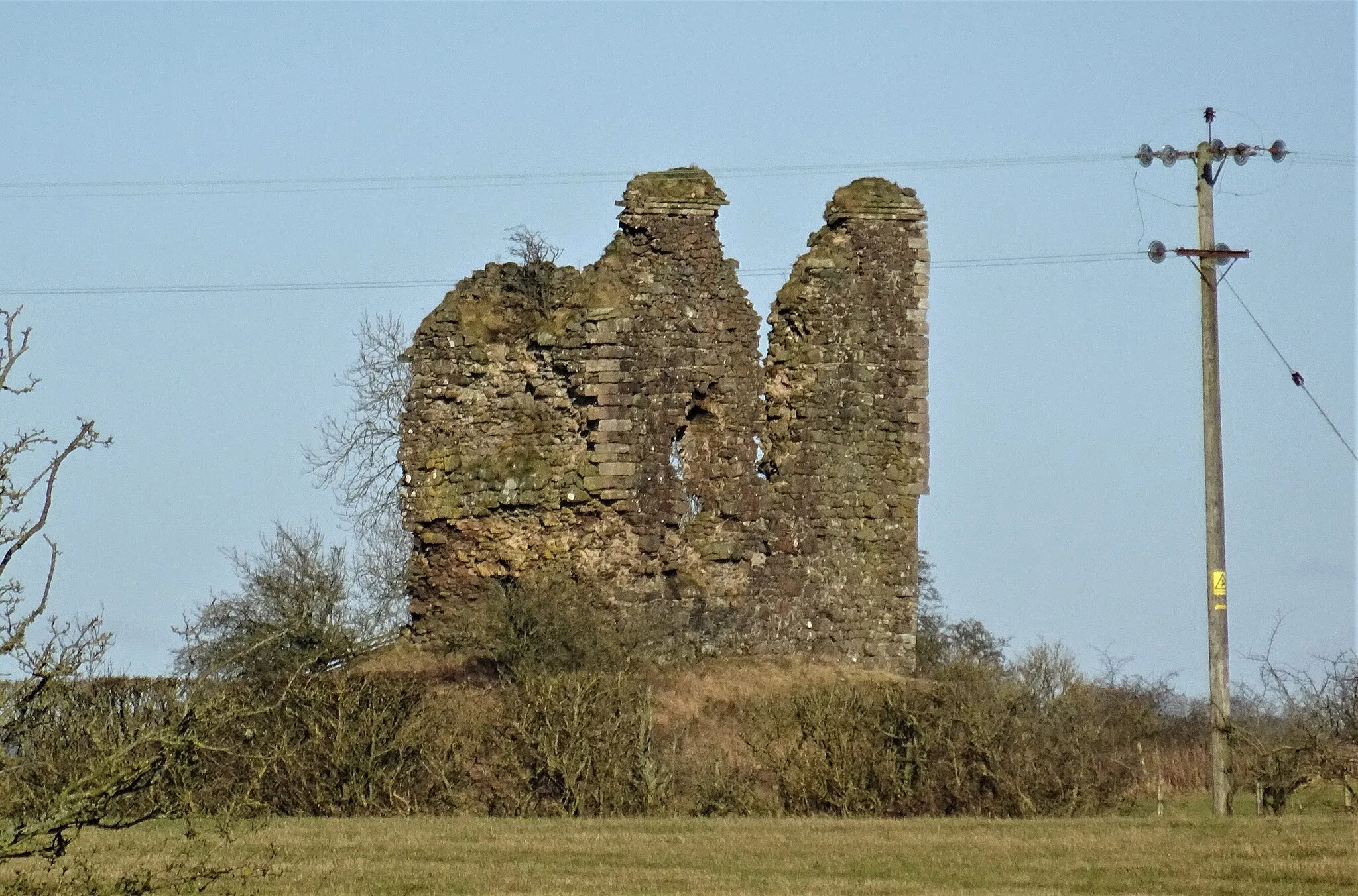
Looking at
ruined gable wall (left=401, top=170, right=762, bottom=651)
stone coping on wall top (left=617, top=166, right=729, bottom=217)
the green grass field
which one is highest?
stone coping on wall top (left=617, top=166, right=729, bottom=217)

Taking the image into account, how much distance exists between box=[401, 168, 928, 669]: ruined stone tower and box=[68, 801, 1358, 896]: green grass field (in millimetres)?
7561

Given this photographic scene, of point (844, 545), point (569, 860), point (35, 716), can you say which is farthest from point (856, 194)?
point (35, 716)

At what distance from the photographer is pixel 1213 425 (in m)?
18.2

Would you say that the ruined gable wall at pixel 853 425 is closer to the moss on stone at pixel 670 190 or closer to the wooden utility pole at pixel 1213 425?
the moss on stone at pixel 670 190

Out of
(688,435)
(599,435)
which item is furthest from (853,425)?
(599,435)

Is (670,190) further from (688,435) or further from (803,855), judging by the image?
(803,855)

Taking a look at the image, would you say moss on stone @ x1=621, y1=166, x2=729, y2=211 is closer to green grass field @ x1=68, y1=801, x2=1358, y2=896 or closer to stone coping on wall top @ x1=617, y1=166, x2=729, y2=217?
stone coping on wall top @ x1=617, y1=166, x2=729, y2=217

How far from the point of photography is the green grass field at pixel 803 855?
13.2 meters

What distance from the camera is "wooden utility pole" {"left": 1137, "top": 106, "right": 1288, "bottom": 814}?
696 inches

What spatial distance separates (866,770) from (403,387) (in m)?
22.8

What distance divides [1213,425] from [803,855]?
5751 millimetres

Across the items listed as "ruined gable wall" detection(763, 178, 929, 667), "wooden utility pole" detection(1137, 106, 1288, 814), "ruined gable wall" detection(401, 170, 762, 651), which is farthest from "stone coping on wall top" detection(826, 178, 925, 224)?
"wooden utility pole" detection(1137, 106, 1288, 814)

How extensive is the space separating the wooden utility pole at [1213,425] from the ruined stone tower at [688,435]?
8214 millimetres

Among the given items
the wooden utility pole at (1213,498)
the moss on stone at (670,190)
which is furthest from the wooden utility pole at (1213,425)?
the moss on stone at (670,190)
